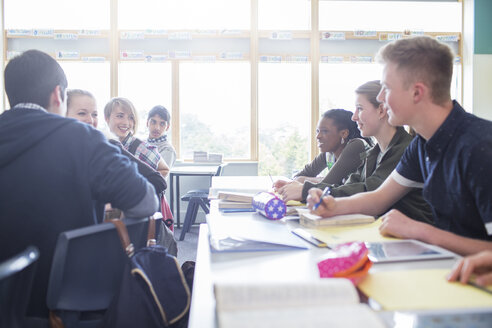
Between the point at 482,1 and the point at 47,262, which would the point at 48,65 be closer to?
the point at 47,262

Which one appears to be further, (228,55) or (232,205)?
(228,55)

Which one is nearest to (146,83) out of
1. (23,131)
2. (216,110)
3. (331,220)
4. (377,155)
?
(216,110)

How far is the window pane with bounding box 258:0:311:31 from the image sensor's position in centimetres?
535

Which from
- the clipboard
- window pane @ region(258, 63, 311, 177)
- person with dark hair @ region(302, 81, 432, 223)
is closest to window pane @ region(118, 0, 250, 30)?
window pane @ region(258, 63, 311, 177)

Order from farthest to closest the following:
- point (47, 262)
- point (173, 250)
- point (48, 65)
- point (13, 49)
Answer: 1. point (13, 49)
2. point (173, 250)
3. point (48, 65)
4. point (47, 262)

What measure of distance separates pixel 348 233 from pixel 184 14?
4.91 metres

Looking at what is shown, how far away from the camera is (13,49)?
5.20 m

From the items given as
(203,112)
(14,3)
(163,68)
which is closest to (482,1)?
(203,112)

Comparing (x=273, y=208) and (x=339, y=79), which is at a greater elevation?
(x=339, y=79)

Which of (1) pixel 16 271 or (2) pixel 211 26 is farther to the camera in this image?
(2) pixel 211 26

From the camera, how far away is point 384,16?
17.9 feet

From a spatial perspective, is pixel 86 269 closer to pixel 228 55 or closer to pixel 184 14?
pixel 228 55

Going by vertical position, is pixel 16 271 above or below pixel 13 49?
below

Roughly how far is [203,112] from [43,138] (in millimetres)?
4382
